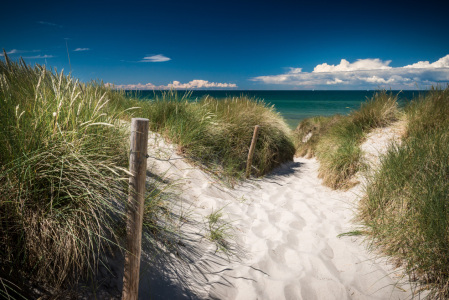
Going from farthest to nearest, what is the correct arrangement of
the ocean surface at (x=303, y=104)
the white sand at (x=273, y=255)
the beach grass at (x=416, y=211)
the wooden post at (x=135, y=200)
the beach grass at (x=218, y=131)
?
the ocean surface at (x=303, y=104) → the beach grass at (x=218, y=131) → the white sand at (x=273, y=255) → the beach grass at (x=416, y=211) → the wooden post at (x=135, y=200)

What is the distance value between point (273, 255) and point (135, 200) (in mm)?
2186

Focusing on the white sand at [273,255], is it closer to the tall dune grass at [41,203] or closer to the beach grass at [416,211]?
the beach grass at [416,211]

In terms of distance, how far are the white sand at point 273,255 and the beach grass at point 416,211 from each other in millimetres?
268

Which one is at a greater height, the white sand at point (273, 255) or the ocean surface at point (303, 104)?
the ocean surface at point (303, 104)

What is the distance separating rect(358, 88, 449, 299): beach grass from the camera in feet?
7.55

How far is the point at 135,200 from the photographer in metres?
1.84

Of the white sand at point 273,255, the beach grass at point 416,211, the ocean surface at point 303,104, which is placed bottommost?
the white sand at point 273,255

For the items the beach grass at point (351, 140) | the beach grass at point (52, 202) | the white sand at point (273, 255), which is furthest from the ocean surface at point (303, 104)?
the beach grass at point (52, 202)

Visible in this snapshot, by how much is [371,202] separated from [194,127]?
389cm

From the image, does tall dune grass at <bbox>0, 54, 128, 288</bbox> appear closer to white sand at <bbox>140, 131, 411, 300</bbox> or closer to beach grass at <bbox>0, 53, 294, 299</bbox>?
beach grass at <bbox>0, 53, 294, 299</bbox>

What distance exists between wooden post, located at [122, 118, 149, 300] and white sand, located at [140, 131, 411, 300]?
38cm

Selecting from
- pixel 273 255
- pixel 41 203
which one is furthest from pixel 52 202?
pixel 273 255

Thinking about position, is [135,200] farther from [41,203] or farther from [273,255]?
[273,255]

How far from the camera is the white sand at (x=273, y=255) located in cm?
251
